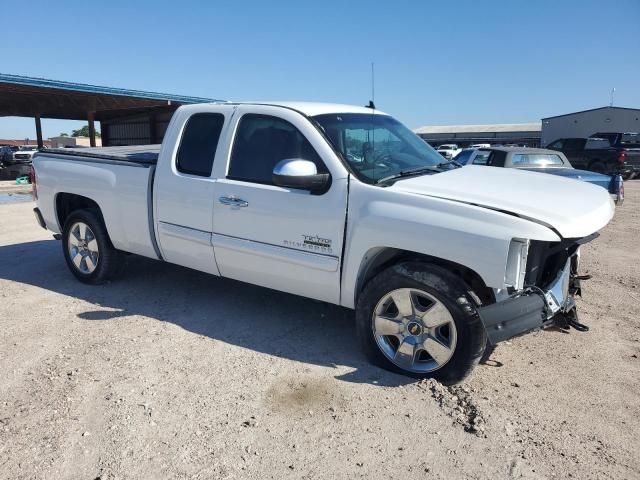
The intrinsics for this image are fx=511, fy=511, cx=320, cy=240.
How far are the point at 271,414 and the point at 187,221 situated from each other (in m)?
2.07

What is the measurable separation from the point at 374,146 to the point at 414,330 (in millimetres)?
1536

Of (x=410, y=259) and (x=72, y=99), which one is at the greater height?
(x=72, y=99)

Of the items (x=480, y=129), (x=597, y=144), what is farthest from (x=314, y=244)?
(x=480, y=129)

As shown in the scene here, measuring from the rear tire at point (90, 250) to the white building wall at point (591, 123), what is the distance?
40884mm

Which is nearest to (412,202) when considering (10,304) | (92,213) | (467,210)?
(467,210)

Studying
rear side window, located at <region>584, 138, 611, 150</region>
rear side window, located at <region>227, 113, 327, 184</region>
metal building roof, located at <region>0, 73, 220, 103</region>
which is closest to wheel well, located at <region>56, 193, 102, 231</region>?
rear side window, located at <region>227, 113, 327, 184</region>

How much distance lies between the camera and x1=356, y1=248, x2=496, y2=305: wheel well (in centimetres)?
346

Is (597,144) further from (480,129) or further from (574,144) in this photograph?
(480,129)

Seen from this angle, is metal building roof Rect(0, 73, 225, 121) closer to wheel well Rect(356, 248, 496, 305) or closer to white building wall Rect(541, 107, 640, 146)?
wheel well Rect(356, 248, 496, 305)

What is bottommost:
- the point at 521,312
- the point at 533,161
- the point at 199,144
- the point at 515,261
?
the point at 521,312

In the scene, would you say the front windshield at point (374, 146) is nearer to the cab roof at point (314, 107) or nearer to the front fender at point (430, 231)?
the cab roof at point (314, 107)

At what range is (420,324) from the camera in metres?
→ 3.49

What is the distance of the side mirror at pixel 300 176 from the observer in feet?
11.8

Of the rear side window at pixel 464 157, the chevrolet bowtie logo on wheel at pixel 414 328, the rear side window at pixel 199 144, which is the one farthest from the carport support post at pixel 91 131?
the chevrolet bowtie logo on wheel at pixel 414 328
